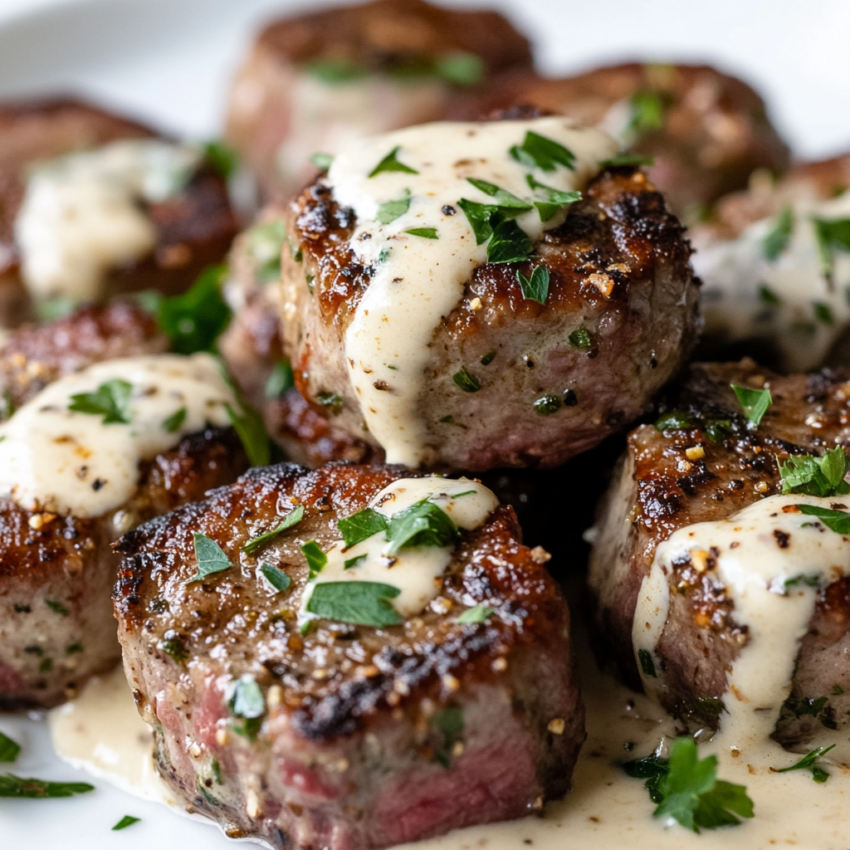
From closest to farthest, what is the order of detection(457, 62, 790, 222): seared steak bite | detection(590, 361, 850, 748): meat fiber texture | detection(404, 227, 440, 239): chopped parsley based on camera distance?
detection(590, 361, 850, 748): meat fiber texture
detection(404, 227, 440, 239): chopped parsley
detection(457, 62, 790, 222): seared steak bite

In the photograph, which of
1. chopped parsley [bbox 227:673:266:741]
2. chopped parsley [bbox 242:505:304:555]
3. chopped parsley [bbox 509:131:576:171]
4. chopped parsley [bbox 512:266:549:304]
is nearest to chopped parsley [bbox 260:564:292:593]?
chopped parsley [bbox 242:505:304:555]

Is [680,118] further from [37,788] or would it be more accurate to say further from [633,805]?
[37,788]

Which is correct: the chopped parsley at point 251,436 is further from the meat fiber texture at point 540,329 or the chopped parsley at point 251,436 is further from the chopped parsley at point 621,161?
the chopped parsley at point 621,161

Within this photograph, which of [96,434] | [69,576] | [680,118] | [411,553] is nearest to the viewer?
[411,553]

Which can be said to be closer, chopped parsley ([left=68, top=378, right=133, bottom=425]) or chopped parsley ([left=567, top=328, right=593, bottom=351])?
chopped parsley ([left=567, top=328, right=593, bottom=351])

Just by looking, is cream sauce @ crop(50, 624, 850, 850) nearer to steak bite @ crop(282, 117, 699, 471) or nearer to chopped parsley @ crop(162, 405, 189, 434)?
steak bite @ crop(282, 117, 699, 471)

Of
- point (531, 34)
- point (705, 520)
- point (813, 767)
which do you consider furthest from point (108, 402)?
point (531, 34)

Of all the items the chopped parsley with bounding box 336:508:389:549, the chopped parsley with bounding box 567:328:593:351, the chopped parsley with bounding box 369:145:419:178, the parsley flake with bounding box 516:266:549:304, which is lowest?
the chopped parsley with bounding box 336:508:389:549
